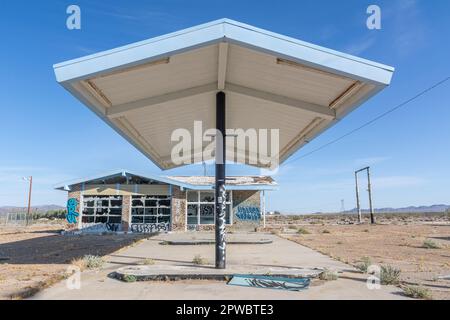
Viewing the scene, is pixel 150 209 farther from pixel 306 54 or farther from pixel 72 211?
pixel 306 54

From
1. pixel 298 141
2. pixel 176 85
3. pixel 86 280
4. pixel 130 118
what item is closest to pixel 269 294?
pixel 86 280

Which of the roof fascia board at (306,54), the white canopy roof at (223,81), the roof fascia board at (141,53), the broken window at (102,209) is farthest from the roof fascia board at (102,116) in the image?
Answer: the broken window at (102,209)

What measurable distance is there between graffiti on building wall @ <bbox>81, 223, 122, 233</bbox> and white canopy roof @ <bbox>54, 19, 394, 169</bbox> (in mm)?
15382

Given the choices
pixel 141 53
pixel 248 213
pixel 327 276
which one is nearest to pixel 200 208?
pixel 248 213

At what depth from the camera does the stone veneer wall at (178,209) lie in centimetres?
2766

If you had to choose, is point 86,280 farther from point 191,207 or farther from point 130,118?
point 191,207

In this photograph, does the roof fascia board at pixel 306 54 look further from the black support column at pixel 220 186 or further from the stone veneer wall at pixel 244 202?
the stone veneer wall at pixel 244 202

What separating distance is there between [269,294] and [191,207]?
22427 mm

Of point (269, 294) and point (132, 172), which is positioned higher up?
point (132, 172)

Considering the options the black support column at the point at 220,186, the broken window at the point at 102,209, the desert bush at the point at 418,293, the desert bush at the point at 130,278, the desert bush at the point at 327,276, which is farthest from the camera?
the broken window at the point at 102,209

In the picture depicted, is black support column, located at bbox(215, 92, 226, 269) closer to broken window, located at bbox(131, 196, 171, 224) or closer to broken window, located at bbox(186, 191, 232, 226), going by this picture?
broken window, located at bbox(131, 196, 171, 224)

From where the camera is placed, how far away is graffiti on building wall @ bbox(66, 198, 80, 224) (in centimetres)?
2723

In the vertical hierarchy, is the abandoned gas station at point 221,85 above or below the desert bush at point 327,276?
above

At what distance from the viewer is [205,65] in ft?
28.2
